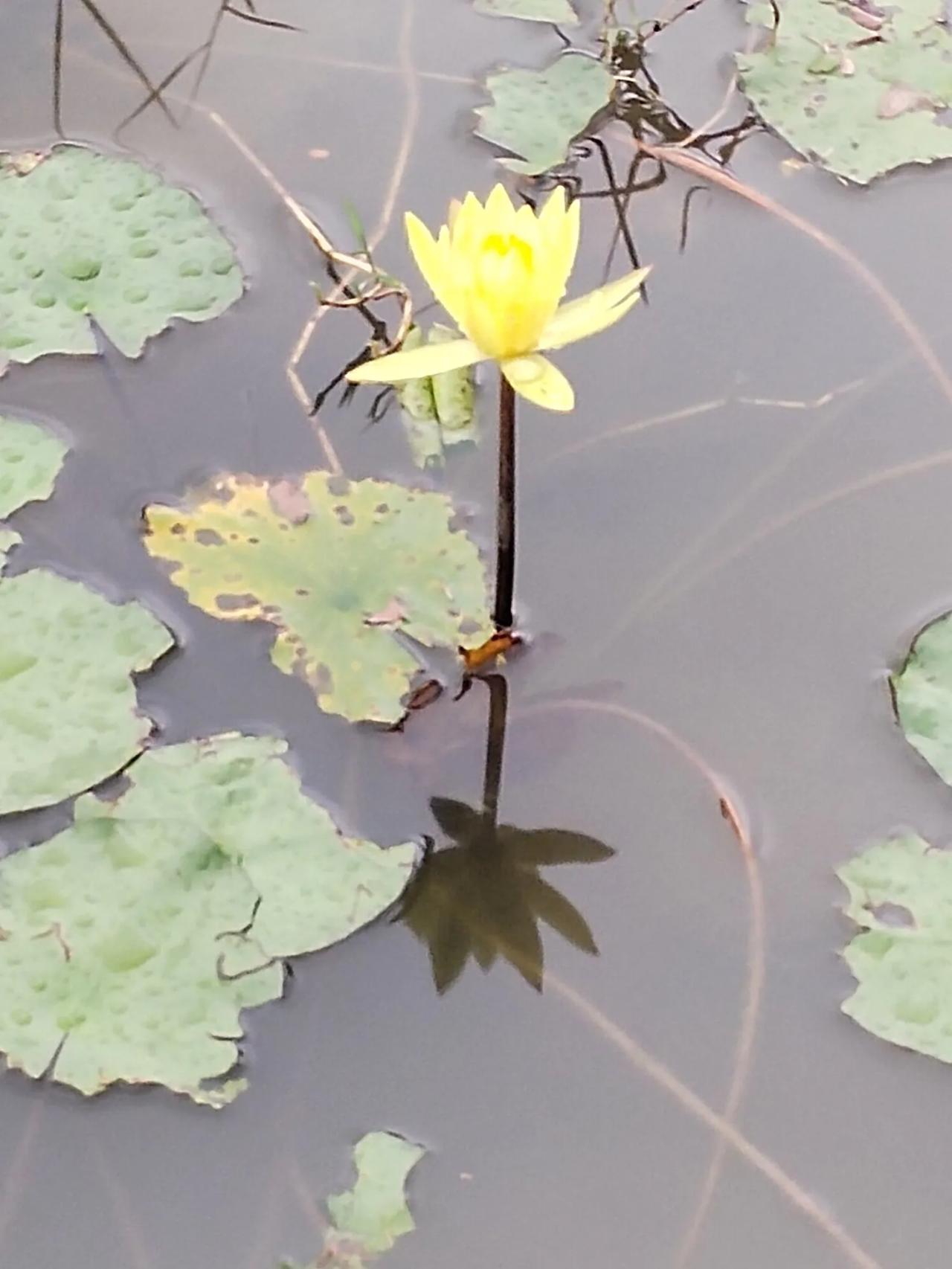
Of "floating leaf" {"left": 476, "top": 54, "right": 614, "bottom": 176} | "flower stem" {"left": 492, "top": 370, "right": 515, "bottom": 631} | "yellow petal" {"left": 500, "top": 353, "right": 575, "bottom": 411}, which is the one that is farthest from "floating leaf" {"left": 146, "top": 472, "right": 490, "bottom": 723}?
"floating leaf" {"left": 476, "top": 54, "right": 614, "bottom": 176}

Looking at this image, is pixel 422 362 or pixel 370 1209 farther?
pixel 422 362

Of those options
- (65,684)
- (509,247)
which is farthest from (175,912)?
(509,247)

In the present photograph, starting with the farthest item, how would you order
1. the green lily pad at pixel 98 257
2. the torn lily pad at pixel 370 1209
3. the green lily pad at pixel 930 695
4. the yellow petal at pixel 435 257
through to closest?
the green lily pad at pixel 98 257
the green lily pad at pixel 930 695
the yellow petal at pixel 435 257
the torn lily pad at pixel 370 1209

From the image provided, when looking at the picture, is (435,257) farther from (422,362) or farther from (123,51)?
(123,51)

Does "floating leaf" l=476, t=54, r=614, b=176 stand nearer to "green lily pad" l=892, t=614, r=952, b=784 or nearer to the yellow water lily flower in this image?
the yellow water lily flower

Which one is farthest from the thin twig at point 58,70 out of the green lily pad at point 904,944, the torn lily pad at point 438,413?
the green lily pad at point 904,944

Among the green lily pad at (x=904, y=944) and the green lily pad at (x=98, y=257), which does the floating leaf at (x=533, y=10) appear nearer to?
the green lily pad at (x=98, y=257)

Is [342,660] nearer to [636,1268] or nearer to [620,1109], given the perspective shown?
[620,1109]
